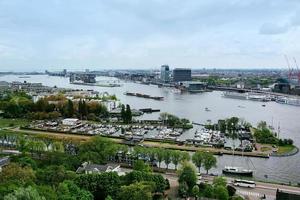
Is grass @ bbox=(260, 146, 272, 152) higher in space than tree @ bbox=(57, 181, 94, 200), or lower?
lower

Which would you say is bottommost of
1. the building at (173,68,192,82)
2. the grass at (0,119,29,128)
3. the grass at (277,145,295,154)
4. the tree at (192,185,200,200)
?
the grass at (0,119,29,128)

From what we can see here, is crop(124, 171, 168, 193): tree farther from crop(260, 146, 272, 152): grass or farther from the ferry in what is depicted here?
the ferry

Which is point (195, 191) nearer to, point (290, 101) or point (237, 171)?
point (237, 171)

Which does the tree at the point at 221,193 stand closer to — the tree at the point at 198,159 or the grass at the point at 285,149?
the tree at the point at 198,159

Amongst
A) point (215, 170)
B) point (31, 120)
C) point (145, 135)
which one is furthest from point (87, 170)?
point (31, 120)

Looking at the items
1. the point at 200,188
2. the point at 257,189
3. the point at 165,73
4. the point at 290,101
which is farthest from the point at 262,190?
the point at 165,73

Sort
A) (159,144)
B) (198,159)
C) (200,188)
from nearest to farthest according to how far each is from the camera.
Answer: (200,188)
(198,159)
(159,144)

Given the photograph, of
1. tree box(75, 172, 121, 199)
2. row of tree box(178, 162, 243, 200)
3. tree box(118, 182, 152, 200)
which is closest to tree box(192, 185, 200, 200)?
row of tree box(178, 162, 243, 200)

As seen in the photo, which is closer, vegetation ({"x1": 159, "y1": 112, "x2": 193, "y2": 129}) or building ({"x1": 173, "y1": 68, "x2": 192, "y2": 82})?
vegetation ({"x1": 159, "y1": 112, "x2": 193, "y2": 129})
